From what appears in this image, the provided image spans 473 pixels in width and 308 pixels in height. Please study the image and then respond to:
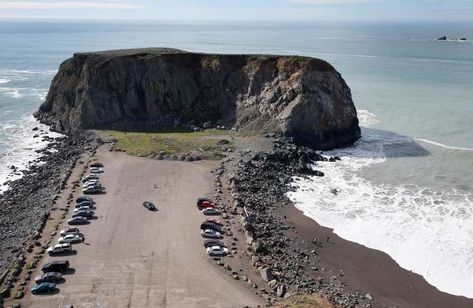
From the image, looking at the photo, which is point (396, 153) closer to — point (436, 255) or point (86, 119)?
point (436, 255)

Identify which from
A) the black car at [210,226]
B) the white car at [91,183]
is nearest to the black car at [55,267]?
the black car at [210,226]


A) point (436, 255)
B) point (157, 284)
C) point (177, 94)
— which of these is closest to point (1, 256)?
point (157, 284)

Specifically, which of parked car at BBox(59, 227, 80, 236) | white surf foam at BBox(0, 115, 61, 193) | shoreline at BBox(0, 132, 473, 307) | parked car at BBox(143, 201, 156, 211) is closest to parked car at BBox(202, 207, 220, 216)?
shoreline at BBox(0, 132, 473, 307)

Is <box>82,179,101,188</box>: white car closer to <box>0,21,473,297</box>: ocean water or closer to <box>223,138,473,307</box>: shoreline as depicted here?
<box>223,138,473,307</box>: shoreline

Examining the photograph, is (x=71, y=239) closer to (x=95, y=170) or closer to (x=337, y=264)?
(x=95, y=170)

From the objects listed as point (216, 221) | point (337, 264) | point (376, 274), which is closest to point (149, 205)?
point (216, 221)

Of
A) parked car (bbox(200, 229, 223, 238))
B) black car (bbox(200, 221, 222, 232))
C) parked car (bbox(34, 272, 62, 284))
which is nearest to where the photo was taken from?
parked car (bbox(34, 272, 62, 284))

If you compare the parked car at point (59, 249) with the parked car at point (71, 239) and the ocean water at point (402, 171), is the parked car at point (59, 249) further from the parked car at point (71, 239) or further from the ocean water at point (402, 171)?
the ocean water at point (402, 171)
